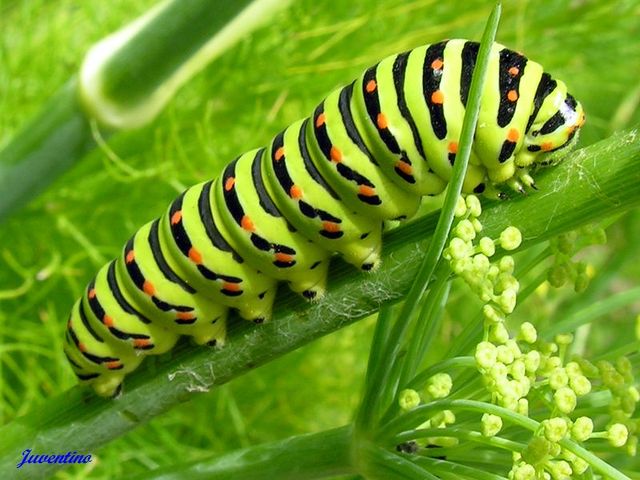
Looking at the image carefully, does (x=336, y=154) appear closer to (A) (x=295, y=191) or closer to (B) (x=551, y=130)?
(A) (x=295, y=191)

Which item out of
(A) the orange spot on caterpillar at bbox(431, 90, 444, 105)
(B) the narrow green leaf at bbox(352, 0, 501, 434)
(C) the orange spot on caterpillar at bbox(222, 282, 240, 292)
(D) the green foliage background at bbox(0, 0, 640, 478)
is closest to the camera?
(B) the narrow green leaf at bbox(352, 0, 501, 434)

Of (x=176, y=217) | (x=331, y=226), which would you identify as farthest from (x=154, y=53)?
(x=331, y=226)

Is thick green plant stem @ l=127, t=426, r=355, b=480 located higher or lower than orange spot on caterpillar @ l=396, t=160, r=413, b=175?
lower

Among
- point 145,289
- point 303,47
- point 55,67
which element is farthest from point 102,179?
point 145,289

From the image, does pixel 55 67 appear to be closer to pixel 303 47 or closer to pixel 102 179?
pixel 102 179

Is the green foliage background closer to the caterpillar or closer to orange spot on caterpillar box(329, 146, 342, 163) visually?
the caterpillar

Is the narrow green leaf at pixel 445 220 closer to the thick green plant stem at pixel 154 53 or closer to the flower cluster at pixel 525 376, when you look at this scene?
the flower cluster at pixel 525 376

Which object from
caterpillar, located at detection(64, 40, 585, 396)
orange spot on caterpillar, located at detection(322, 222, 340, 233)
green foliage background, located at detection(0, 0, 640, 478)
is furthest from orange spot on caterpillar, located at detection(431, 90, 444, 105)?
green foliage background, located at detection(0, 0, 640, 478)
